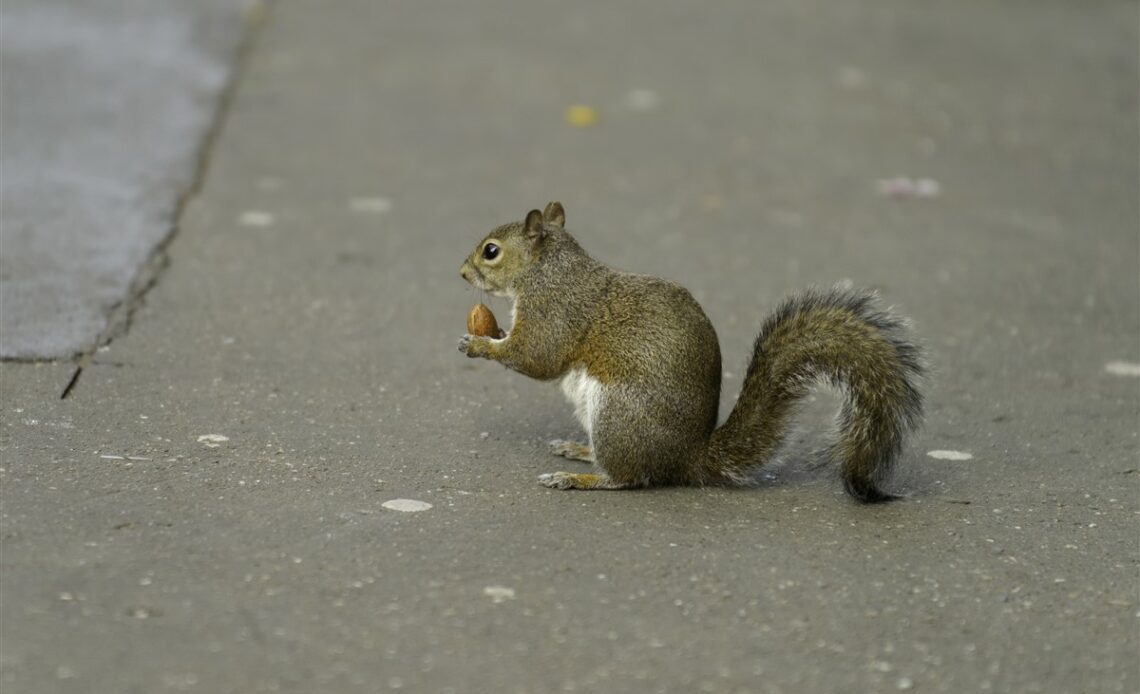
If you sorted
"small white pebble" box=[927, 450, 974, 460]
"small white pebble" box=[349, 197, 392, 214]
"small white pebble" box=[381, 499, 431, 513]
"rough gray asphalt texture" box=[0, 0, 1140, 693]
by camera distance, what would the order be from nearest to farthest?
"rough gray asphalt texture" box=[0, 0, 1140, 693]
"small white pebble" box=[381, 499, 431, 513]
"small white pebble" box=[927, 450, 974, 460]
"small white pebble" box=[349, 197, 392, 214]

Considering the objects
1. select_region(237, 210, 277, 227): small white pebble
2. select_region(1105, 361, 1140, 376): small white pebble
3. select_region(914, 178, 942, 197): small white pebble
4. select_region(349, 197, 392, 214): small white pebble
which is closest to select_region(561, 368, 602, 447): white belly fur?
select_region(1105, 361, 1140, 376): small white pebble

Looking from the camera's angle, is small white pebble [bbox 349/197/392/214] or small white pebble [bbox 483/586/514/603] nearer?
small white pebble [bbox 483/586/514/603]

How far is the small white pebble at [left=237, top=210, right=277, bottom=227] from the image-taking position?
606cm

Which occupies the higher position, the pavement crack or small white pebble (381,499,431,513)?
the pavement crack

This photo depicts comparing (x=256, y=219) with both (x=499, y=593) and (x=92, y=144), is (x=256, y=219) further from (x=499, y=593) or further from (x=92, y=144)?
(x=499, y=593)

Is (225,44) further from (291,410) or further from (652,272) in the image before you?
(291,410)

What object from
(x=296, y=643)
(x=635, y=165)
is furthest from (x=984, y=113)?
(x=296, y=643)

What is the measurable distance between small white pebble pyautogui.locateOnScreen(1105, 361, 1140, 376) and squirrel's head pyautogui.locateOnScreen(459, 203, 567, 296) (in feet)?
7.08

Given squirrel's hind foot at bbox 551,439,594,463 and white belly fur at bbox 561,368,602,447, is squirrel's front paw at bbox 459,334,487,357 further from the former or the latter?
squirrel's hind foot at bbox 551,439,594,463

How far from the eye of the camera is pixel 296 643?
298 centimetres

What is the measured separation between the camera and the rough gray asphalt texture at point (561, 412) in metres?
3.06

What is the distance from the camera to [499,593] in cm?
324

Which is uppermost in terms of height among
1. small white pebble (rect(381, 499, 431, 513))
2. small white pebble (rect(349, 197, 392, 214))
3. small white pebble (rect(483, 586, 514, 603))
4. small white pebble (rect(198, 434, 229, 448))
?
small white pebble (rect(349, 197, 392, 214))

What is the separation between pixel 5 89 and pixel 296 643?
5017 millimetres
